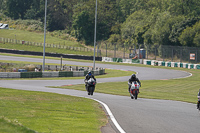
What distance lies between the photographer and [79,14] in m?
107

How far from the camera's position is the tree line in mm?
81538

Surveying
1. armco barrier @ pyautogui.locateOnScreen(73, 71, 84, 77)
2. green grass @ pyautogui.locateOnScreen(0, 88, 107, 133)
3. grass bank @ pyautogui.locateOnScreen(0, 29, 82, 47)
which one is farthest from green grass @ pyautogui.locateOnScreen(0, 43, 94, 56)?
green grass @ pyautogui.locateOnScreen(0, 88, 107, 133)

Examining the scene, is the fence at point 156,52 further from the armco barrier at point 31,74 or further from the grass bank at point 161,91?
the armco barrier at point 31,74

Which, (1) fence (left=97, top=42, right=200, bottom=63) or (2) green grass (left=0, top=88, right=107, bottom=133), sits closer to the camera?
(2) green grass (left=0, top=88, right=107, bottom=133)

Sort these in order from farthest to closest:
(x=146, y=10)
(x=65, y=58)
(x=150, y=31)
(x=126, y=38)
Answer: (x=146, y=10) < (x=126, y=38) < (x=150, y=31) < (x=65, y=58)

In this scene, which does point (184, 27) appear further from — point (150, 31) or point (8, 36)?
point (8, 36)

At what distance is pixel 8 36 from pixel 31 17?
71.6ft

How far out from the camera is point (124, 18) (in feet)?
398

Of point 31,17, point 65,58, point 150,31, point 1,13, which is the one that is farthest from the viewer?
point 1,13

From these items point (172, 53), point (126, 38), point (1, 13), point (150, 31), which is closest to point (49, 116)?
point (172, 53)

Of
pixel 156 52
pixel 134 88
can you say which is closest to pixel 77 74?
pixel 134 88

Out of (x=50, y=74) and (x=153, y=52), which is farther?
(x=153, y=52)

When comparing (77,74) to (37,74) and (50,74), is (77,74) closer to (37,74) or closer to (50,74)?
(50,74)

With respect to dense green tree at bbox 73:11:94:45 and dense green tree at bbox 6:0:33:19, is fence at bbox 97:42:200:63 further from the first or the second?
dense green tree at bbox 6:0:33:19
